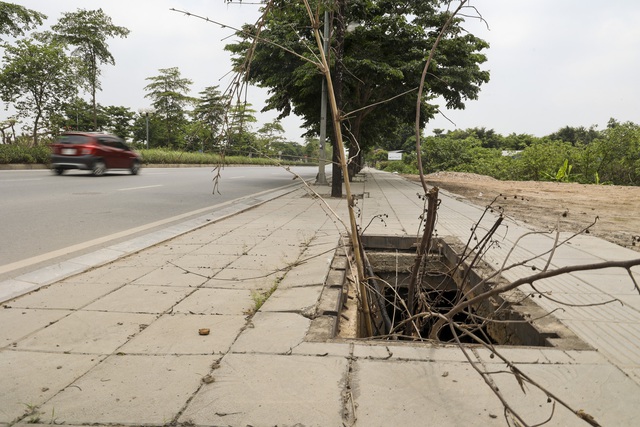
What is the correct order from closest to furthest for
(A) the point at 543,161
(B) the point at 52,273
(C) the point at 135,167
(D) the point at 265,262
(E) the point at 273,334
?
1. (E) the point at 273,334
2. (B) the point at 52,273
3. (D) the point at 265,262
4. (C) the point at 135,167
5. (A) the point at 543,161

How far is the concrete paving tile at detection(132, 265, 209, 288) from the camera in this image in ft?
10.2

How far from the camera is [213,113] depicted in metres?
2.04

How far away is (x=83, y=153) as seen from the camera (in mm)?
14359

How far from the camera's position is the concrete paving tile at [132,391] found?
1.49 meters

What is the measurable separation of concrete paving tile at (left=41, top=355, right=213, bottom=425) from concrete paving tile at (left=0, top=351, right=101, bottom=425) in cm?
6

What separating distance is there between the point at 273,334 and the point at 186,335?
450mm

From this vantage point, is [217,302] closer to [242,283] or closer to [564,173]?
[242,283]

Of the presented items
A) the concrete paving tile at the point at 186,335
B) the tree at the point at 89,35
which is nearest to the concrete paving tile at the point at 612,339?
the concrete paving tile at the point at 186,335

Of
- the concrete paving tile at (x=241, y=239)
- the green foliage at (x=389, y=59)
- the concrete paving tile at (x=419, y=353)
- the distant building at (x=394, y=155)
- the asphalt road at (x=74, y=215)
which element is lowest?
the asphalt road at (x=74, y=215)

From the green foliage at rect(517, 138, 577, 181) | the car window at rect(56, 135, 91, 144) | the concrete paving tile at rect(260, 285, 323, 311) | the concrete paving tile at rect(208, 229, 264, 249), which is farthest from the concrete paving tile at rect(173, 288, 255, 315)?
the green foliage at rect(517, 138, 577, 181)

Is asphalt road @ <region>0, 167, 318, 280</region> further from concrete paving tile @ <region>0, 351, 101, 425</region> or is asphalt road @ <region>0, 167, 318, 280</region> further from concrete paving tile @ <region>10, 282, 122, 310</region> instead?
concrete paving tile @ <region>0, 351, 101, 425</region>

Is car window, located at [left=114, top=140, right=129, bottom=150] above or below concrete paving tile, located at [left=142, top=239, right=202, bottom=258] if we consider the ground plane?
above

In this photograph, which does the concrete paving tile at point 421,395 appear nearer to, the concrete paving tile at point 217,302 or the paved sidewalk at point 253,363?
the paved sidewalk at point 253,363

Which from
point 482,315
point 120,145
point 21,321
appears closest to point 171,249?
point 21,321
